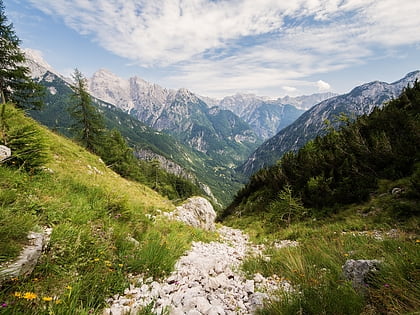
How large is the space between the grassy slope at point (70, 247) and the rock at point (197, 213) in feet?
26.0

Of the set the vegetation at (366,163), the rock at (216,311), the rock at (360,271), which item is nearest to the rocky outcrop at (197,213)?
the vegetation at (366,163)

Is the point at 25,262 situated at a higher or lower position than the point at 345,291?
lower

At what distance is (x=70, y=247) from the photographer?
3.62 m

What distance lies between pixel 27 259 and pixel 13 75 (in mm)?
28955

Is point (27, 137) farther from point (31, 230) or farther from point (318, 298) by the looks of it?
point (318, 298)

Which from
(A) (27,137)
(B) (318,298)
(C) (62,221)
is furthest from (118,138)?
(B) (318,298)

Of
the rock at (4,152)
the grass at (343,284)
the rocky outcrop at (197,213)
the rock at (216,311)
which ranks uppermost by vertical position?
the rock at (4,152)

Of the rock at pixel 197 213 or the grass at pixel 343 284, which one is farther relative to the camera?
the rock at pixel 197 213

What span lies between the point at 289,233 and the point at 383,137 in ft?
34.7

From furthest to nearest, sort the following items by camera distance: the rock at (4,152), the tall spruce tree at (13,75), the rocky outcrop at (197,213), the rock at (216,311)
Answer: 1. the tall spruce tree at (13,75)
2. the rocky outcrop at (197,213)
3. the rock at (4,152)
4. the rock at (216,311)

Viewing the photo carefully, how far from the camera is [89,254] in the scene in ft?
12.6

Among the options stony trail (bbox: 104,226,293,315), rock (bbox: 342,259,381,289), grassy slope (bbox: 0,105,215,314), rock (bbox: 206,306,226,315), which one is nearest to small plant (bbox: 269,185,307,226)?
grassy slope (bbox: 0,105,215,314)

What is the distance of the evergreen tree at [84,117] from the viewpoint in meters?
32.5

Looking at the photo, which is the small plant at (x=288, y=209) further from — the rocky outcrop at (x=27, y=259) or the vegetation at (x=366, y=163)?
the rocky outcrop at (x=27, y=259)
